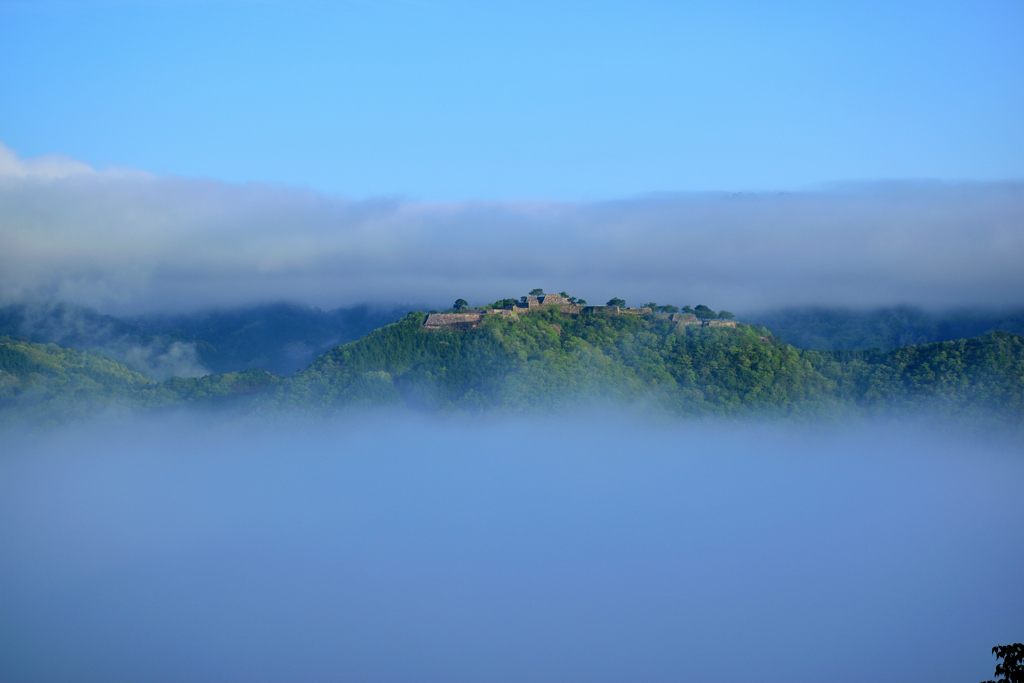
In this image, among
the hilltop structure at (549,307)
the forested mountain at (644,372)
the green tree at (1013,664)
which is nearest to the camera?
the green tree at (1013,664)

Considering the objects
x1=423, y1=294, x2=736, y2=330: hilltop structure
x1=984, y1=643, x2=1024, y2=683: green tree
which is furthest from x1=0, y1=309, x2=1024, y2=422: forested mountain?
x1=984, y1=643, x2=1024, y2=683: green tree

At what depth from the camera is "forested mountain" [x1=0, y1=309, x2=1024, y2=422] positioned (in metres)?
108

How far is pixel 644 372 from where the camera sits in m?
111

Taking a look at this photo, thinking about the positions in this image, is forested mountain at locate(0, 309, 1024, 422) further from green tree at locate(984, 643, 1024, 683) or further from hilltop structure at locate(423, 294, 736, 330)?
green tree at locate(984, 643, 1024, 683)

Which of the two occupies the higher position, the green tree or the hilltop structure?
the hilltop structure

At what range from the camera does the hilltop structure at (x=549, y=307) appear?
106 m

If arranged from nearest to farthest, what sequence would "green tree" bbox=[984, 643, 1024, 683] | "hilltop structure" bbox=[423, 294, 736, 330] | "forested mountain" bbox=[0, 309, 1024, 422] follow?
"green tree" bbox=[984, 643, 1024, 683] < "hilltop structure" bbox=[423, 294, 736, 330] < "forested mountain" bbox=[0, 309, 1024, 422]

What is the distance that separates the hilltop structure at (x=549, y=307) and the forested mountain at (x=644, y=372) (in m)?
0.79

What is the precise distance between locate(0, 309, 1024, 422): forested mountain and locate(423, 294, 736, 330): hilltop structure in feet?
2.61

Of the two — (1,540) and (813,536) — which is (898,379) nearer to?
(813,536)

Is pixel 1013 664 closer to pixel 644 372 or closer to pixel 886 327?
pixel 644 372

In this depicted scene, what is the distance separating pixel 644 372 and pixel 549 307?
15.6 meters

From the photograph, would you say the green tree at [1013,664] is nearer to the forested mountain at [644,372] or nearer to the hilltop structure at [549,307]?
the forested mountain at [644,372]

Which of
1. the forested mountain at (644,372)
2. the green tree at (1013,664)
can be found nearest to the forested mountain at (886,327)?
the forested mountain at (644,372)
